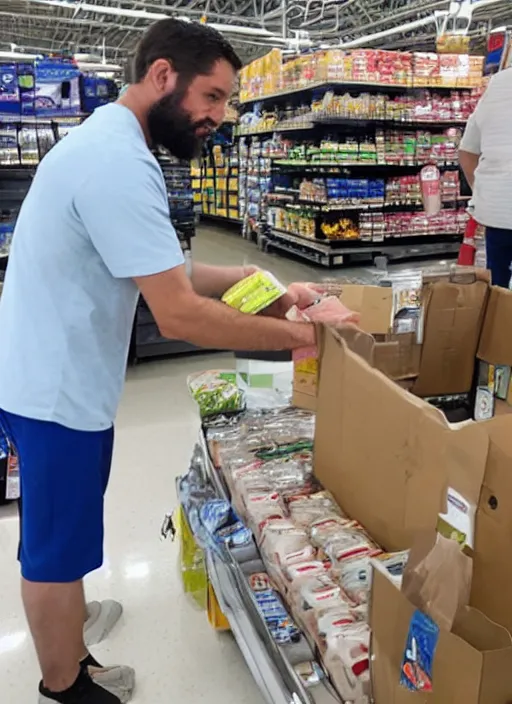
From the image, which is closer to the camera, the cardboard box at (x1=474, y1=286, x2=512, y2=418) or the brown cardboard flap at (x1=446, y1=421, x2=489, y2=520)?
the brown cardboard flap at (x1=446, y1=421, x2=489, y2=520)

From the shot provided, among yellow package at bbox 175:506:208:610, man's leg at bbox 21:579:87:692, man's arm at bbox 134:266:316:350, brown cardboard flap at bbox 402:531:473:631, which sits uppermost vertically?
man's arm at bbox 134:266:316:350

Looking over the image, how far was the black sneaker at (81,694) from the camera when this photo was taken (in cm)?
164

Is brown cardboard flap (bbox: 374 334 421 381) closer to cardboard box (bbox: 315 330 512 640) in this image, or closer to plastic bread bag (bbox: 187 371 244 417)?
cardboard box (bbox: 315 330 512 640)

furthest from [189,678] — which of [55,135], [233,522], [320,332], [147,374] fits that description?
[55,135]

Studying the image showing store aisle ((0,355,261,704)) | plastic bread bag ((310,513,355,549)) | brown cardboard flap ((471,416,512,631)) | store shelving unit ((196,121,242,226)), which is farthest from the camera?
store shelving unit ((196,121,242,226))

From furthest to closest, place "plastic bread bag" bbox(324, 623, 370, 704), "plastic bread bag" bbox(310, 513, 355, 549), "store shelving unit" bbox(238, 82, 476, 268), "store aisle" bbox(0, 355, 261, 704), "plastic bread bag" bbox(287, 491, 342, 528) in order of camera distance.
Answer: "store shelving unit" bbox(238, 82, 476, 268) → "store aisle" bbox(0, 355, 261, 704) → "plastic bread bag" bbox(287, 491, 342, 528) → "plastic bread bag" bbox(310, 513, 355, 549) → "plastic bread bag" bbox(324, 623, 370, 704)

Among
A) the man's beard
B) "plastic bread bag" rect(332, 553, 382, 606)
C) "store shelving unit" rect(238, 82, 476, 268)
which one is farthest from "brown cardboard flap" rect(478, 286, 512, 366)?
"store shelving unit" rect(238, 82, 476, 268)

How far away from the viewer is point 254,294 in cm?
161

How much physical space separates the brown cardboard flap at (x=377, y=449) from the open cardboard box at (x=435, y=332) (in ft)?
1.20

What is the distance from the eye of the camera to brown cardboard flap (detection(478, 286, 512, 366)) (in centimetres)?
193

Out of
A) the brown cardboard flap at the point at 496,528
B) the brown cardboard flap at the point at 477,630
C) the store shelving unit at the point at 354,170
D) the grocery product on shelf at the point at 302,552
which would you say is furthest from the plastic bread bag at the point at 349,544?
the store shelving unit at the point at 354,170

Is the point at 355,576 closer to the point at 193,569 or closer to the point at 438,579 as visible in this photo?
the point at 438,579

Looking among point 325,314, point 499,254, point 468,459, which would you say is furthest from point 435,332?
point 499,254

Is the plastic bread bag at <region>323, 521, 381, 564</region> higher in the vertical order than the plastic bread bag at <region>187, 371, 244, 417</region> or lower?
lower
